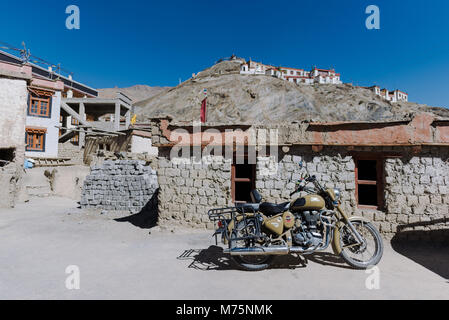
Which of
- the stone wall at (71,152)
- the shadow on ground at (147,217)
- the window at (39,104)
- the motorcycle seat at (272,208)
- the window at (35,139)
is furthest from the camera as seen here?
the stone wall at (71,152)

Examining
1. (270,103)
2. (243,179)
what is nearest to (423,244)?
(243,179)

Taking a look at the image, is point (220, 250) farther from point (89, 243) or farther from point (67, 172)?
point (67, 172)

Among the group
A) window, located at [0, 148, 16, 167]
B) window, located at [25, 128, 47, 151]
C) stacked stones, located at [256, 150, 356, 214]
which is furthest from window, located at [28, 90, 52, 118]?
stacked stones, located at [256, 150, 356, 214]

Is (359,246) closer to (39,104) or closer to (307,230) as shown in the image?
(307,230)

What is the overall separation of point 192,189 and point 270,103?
1849 inches

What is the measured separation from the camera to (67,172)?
52.4 ft

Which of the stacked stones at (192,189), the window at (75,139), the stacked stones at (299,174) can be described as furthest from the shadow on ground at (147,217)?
the window at (75,139)

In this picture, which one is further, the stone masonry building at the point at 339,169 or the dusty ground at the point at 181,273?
the stone masonry building at the point at 339,169

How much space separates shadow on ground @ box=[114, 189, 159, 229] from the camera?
7.76m

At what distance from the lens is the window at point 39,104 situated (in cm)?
2143

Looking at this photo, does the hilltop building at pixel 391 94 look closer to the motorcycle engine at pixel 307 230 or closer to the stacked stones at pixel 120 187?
the stacked stones at pixel 120 187

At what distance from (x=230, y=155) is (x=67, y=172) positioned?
46.2 feet

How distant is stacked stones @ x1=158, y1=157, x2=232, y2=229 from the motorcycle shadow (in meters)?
1.77

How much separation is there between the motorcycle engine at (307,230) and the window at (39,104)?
25.7 m
